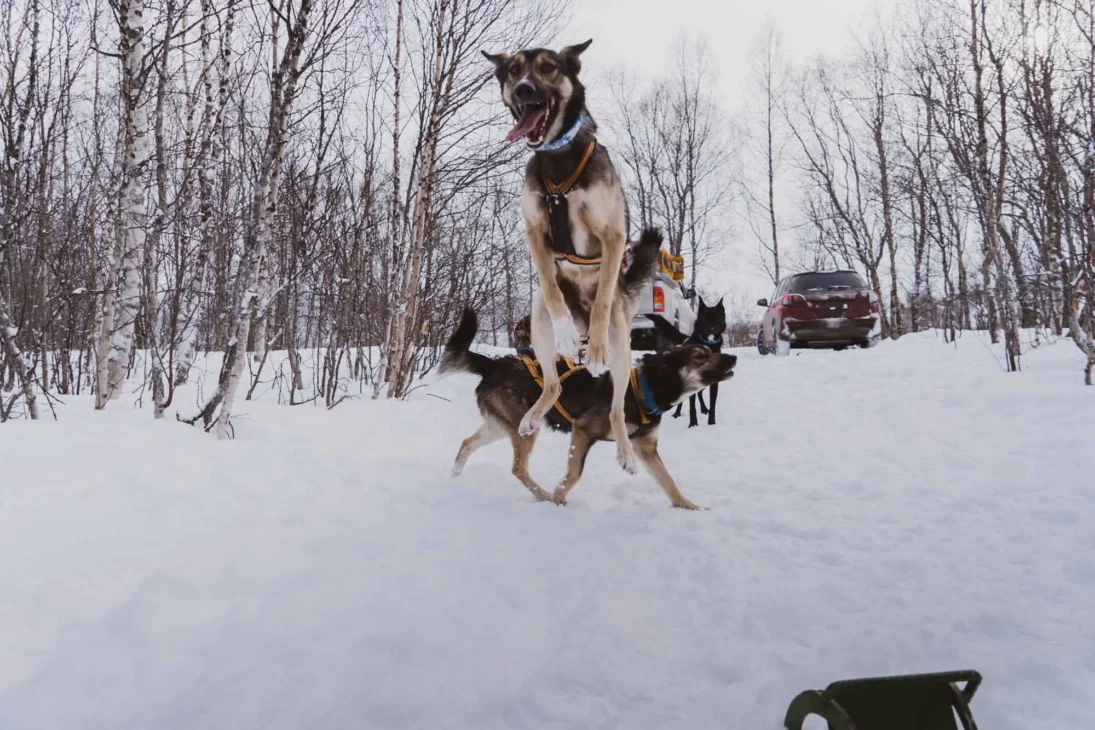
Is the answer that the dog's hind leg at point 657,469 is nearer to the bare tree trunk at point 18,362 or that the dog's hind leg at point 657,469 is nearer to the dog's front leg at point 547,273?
the dog's front leg at point 547,273

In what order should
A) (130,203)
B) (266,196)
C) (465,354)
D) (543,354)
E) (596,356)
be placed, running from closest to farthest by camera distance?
(596,356) → (543,354) → (465,354) → (266,196) → (130,203)

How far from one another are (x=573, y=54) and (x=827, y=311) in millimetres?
10716

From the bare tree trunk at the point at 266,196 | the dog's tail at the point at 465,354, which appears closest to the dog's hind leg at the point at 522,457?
the dog's tail at the point at 465,354

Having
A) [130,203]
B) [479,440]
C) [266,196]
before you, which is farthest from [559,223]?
[130,203]

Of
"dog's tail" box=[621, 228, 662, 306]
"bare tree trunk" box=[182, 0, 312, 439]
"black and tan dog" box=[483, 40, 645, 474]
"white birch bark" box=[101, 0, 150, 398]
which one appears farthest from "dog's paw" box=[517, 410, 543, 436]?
A: "white birch bark" box=[101, 0, 150, 398]

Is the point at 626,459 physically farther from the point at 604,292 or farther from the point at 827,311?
the point at 827,311

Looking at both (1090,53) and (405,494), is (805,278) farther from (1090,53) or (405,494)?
(405,494)

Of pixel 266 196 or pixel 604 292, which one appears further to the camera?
pixel 266 196

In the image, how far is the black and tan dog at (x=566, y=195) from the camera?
1.62 meters

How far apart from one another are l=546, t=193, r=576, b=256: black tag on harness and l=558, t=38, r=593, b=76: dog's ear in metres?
0.37

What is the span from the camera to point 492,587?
7.36ft

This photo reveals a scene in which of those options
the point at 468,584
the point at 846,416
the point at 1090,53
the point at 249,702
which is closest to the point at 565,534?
the point at 468,584

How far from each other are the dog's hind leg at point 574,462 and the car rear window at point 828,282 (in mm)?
8912

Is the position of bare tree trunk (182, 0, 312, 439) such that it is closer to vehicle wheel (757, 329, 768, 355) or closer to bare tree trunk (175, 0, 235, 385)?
bare tree trunk (175, 0, 235, 385)
